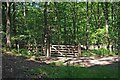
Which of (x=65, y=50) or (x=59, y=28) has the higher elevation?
(x=59, y=28)

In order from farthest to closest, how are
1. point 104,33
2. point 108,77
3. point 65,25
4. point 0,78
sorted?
point 65,25
point 104,33
point 108,77
point 0,78

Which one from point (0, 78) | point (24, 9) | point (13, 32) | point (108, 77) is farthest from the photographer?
point (24, 9)

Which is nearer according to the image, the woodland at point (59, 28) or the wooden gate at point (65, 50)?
the woodland at point (59, 28)

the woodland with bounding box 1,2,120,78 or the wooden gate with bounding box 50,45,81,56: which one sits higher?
the woodland with bounding box 1,2,120,78

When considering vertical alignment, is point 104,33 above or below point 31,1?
below

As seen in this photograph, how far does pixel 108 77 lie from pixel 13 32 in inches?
739

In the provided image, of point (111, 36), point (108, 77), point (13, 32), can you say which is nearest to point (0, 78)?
point (108, 77)

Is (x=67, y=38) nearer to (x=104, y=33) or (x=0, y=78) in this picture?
(x=104, y=33)

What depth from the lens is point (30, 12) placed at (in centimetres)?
3681

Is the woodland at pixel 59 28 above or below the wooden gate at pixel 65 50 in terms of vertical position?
above

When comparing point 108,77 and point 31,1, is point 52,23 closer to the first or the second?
point 31,1

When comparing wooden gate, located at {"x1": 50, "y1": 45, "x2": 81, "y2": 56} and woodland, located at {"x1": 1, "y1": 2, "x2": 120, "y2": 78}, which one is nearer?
woodland, located at {"x1": 1, "y1": 2, "x2": 120, "y2": 78}

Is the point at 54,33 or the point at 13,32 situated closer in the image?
the point at 13,32

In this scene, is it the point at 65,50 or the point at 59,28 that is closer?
the point at 65,50
